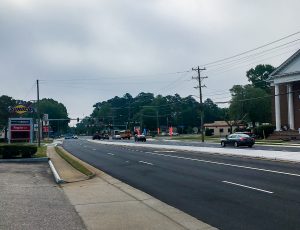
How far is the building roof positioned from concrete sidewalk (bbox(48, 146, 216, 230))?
58.4 m

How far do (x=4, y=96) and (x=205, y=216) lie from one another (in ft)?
406

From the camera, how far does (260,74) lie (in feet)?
435

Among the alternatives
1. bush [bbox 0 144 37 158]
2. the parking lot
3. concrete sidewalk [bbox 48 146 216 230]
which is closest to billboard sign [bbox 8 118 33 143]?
bush [bbox 0 144 37 158]

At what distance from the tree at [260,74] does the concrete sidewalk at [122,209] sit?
119743mm

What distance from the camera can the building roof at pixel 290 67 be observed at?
69.6 m

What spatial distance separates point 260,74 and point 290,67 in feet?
205

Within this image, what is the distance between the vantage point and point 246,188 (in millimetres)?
14289

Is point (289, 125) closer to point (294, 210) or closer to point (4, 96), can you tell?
point (294, 210)

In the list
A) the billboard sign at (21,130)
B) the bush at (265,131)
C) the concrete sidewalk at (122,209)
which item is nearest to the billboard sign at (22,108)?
the billboard sign at (21,130)

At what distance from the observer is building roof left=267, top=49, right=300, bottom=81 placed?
6962 centimetres

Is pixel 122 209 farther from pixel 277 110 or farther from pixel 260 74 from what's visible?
pixel 260 74

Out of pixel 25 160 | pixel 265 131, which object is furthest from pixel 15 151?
pixel 265 131

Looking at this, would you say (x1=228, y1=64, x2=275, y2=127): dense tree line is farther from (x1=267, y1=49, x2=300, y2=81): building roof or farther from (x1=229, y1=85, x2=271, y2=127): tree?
(x1=267, y1=49, x2=300, y2=81): building roof

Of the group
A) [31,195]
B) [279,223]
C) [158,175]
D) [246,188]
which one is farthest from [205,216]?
[158,175]
